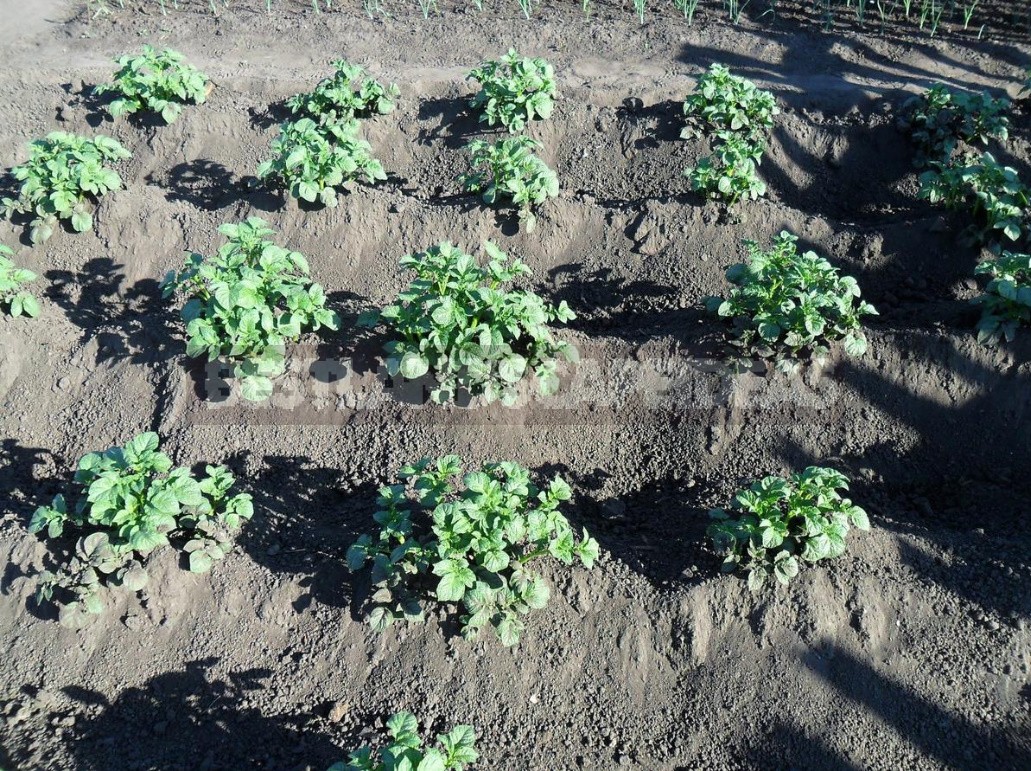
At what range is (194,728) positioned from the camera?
4066 millimetres

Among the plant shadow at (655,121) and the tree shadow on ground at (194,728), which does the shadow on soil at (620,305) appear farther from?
the tree shadow on ground at (194,728)

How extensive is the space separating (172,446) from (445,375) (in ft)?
6.60

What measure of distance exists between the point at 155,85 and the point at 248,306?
167 inches

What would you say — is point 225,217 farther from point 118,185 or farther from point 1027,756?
point 1027,756

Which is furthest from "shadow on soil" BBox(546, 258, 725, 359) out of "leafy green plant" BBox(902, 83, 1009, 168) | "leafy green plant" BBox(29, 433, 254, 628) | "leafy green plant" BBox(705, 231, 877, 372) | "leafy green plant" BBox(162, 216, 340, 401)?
"leafy green plant" BBox(29, 433, 254, 628)

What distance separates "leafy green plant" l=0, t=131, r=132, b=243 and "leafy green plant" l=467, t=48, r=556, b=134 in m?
3.49

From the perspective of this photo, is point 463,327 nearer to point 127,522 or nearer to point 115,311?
point 127,522

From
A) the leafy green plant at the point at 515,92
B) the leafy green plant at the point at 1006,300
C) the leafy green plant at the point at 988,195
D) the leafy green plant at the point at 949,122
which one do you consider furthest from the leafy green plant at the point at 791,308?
the leafy green plant at the point at 515,92

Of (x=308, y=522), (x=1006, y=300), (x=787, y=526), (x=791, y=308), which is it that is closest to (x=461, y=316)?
(x=308, y=522)

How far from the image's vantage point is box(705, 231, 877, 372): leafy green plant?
201 inches

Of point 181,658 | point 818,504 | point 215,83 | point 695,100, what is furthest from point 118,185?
point 818,504

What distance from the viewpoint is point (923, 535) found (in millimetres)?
4613

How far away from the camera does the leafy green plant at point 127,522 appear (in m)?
4.25

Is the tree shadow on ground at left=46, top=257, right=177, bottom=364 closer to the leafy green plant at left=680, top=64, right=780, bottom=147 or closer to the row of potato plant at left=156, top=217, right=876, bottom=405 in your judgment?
the row of potato plant at left=156, top=217, right=876, bottom=405
